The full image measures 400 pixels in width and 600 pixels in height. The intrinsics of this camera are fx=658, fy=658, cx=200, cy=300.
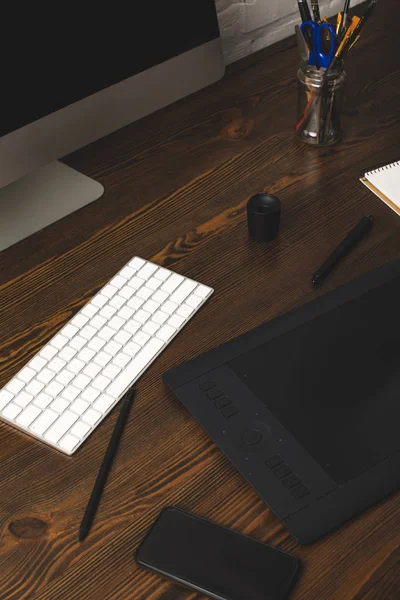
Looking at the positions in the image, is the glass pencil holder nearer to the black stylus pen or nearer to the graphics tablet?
the black stylus pen

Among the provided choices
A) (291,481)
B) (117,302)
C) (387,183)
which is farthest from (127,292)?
(387,183)

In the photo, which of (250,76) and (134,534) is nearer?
(134,534)

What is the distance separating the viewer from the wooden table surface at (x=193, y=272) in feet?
2.12

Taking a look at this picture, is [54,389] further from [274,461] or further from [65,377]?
[274,461]

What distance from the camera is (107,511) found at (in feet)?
2.24

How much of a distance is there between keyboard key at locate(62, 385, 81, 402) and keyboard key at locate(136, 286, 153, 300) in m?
0.16

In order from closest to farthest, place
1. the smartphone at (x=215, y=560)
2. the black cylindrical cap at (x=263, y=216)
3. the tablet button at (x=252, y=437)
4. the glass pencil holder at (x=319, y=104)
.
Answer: the smartphone at (x=215, y=560)
the tablet button at (x=252, y=437)
the black cylindrical cap at (x=263, y=216)
the glass pencil holder at (x=319, y=104)

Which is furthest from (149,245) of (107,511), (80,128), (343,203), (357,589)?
(357,589)

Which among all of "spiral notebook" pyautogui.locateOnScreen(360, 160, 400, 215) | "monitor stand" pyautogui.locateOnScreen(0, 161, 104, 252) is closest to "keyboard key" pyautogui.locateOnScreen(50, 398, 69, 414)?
"monitor stand" pyautogui.locateOnScreen(0, 161, 104, 252)

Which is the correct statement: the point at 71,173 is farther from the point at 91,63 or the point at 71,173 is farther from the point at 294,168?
the point at 294,168

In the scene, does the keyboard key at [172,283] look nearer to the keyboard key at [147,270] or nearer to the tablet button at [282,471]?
the keyboard key at [147,270]

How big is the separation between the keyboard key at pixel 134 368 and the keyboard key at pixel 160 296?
0.20 feet

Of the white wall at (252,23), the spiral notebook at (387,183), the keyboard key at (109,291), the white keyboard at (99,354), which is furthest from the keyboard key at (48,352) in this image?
the white wall at (252,23)

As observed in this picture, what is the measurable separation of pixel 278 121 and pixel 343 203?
25 centimetres
